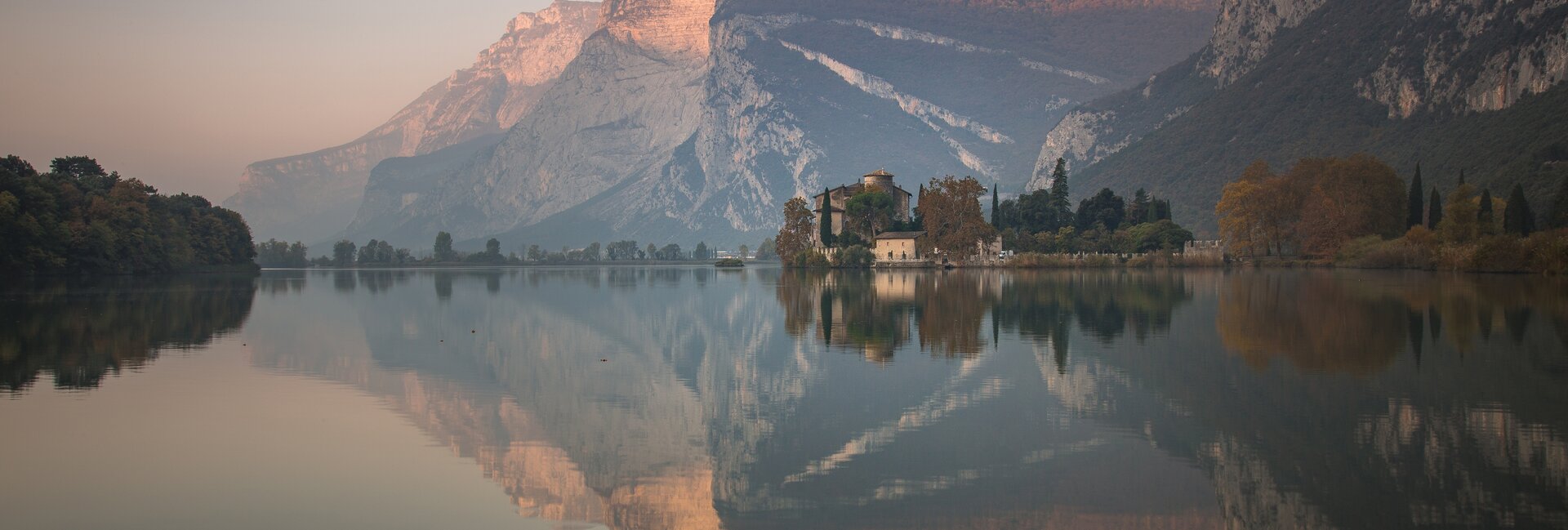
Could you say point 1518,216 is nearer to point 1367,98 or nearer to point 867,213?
point 867,213

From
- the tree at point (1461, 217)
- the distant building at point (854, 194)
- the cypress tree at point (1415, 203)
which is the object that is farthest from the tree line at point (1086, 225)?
the tree at point (1461, 217)

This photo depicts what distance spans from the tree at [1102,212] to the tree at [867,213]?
1646cm

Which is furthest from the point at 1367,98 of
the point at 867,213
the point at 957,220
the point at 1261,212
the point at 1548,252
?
the point at 1548,252

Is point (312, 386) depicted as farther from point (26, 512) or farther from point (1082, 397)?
point (1082, 397)

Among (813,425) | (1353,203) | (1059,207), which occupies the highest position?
(1059,207)

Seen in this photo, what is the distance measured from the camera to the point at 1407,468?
11.0m

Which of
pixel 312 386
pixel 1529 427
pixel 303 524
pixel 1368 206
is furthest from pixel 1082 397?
pixel 1368 206

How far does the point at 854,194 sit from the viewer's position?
99.6m

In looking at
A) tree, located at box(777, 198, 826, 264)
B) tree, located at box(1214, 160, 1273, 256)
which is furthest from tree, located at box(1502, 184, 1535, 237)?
tree, located at box(777, 198, 826, 264)

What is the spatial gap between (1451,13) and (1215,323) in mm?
104233

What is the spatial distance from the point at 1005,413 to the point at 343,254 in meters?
181

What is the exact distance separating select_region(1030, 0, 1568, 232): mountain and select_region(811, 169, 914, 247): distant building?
37733 millimetres

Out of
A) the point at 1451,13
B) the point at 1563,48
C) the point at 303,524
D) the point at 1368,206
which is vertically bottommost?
the point at 303,524

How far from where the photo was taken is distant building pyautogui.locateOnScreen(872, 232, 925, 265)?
9156cm
